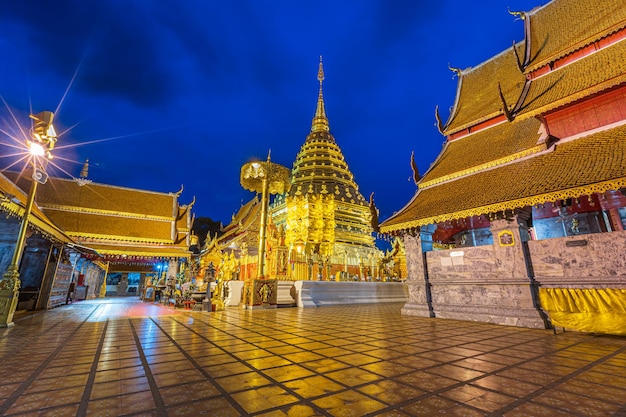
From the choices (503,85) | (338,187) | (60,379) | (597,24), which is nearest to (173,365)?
(60,379)

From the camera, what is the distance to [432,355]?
137 inches

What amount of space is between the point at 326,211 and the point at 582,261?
19.3m

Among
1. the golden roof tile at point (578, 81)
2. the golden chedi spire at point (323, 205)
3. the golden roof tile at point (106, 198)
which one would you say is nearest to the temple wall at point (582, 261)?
the golden roof tile at point (578, 81)

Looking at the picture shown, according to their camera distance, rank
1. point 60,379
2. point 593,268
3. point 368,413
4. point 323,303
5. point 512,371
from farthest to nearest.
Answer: point 323,303, point 593,268, point 512,371, point 60,379, point 368,413

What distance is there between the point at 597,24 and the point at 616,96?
2.56 metres

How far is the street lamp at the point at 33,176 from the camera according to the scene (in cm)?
601

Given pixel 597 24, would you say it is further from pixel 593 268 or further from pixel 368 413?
pixel 368 413

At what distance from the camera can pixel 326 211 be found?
80.2 ft

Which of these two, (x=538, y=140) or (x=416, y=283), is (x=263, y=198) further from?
(x=538, y=140)

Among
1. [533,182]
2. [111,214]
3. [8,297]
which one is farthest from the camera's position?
[111,214]

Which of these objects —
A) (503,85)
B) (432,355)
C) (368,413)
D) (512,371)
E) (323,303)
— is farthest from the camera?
(323,303)

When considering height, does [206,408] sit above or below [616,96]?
below

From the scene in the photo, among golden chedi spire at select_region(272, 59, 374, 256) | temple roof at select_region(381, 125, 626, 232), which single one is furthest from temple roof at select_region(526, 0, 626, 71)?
golden chedi spire at select_region(272, 59, 374, 256)

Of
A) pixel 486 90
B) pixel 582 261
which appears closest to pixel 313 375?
pixel 582 261
